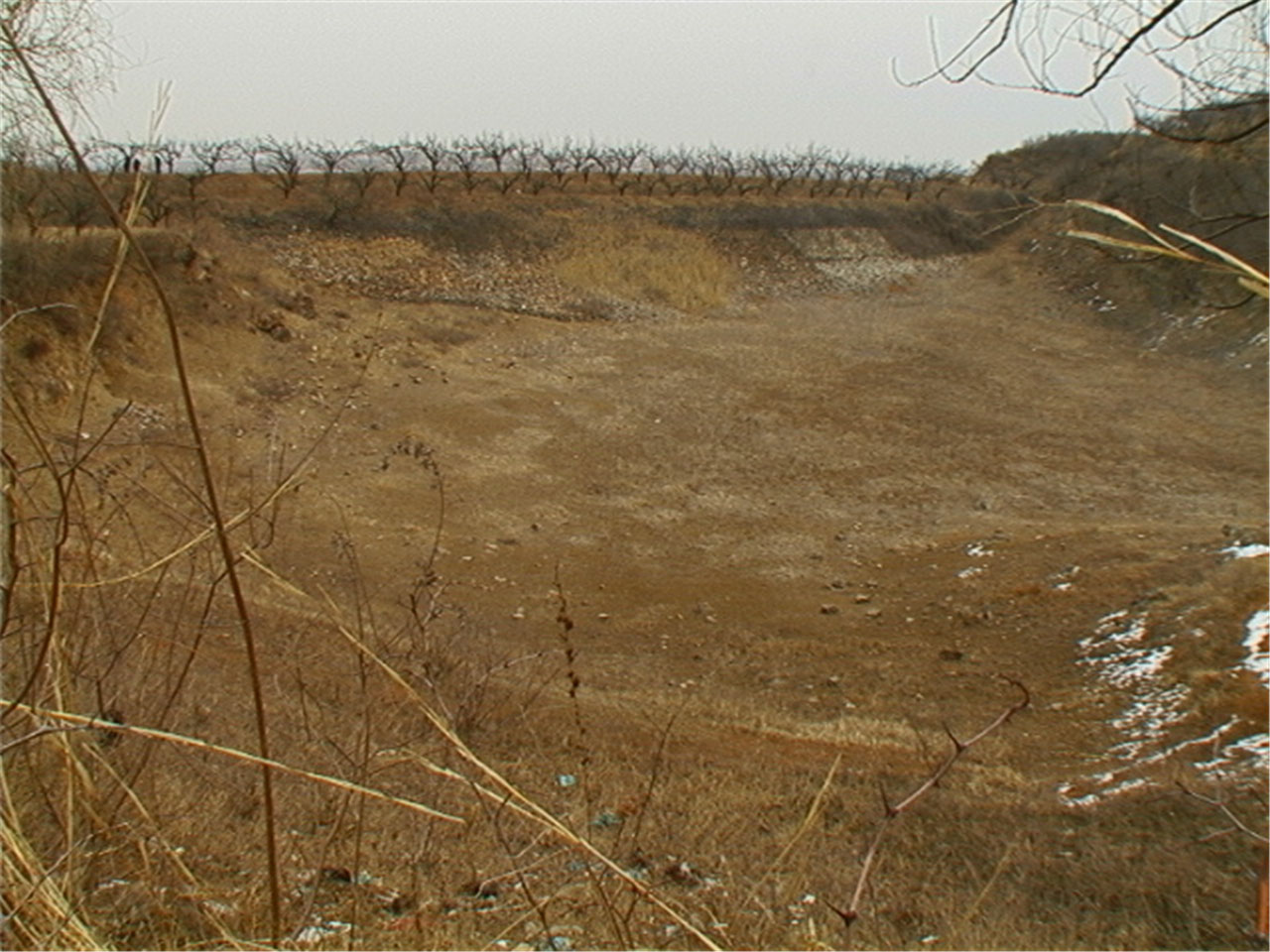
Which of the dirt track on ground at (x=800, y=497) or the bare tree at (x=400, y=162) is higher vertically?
the bare tree at (x=400, y=162)

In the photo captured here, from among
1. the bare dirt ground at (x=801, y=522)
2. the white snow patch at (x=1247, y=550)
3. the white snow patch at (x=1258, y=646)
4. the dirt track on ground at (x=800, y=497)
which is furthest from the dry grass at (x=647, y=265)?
the white snow patch at (x=1258, y=646)

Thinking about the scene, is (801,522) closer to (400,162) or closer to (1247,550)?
(1247,550)

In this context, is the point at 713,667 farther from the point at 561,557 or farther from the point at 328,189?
the point at 328,189

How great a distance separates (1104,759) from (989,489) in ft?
20.4

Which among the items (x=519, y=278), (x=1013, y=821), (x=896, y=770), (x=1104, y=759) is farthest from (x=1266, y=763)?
(x=519, y=278)

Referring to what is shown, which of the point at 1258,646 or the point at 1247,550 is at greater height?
the point at 1247,550

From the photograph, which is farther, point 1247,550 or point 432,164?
point 432,164

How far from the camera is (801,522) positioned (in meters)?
→ 10.8

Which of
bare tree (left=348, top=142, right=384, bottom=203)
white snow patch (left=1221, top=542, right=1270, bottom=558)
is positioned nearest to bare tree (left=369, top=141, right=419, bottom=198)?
bare tree (left=348, top=142, right=384, bottom=203)

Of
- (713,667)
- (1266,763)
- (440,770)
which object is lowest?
(713,667)

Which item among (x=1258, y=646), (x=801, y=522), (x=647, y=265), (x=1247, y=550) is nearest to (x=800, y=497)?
(x=801, y=522)

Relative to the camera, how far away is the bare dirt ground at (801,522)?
19.0 ft

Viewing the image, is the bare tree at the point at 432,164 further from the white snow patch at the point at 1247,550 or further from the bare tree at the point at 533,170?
the white snow patch at the point at 1247,550

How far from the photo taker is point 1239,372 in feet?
52.7
